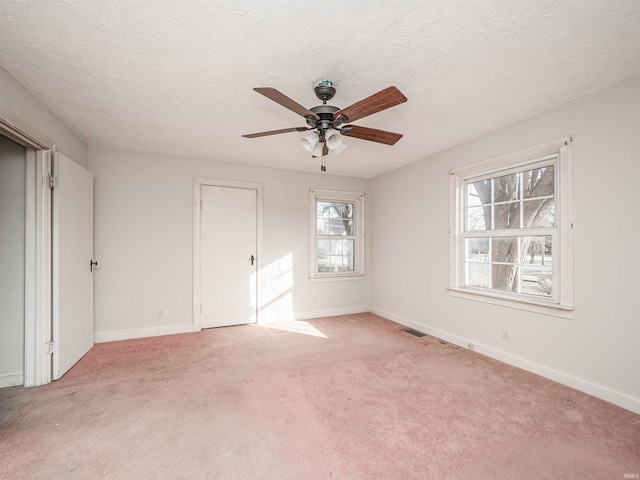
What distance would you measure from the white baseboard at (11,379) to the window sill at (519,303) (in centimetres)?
433

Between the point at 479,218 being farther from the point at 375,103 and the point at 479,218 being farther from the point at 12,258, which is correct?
the point at 12,258

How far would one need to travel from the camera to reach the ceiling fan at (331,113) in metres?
1.77

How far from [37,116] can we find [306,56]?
2.32m

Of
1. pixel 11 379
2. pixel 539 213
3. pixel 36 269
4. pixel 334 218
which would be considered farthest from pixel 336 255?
pixel 11 379

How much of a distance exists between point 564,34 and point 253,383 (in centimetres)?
325

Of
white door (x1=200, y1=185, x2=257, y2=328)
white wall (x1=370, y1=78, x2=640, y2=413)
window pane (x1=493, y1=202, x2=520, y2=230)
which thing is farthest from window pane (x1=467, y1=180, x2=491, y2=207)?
white door (x1=200, y1=185, x2=257, y2=328)

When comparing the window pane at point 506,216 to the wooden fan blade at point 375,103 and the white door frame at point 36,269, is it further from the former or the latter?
the white door frame at point 36,269

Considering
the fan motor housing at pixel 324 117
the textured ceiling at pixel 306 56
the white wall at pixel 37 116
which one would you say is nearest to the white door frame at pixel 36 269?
the white wall at pixel 37 116

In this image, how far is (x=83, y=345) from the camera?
315 cm

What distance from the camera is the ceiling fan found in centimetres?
177

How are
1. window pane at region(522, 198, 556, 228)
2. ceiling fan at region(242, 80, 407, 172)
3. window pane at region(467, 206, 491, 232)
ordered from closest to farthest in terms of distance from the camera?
ceiling fan at region(242, 80, 407, 172), window pane at region(522, 198, 556, 228), window pane at region(467, 206, 491, 232)

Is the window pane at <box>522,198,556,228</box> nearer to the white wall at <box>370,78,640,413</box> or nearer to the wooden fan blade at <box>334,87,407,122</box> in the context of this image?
the white wall at <box>370,78,640,413</box>

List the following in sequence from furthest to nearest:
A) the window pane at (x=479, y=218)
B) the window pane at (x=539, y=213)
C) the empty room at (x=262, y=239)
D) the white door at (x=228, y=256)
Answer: the white door at (x=228, y=256)
the window pane at (x=479, y=218)
the window pane at (x=539, y=213)
the empty room at (x=262, y=239)

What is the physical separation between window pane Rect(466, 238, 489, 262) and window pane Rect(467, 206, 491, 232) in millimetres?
138
